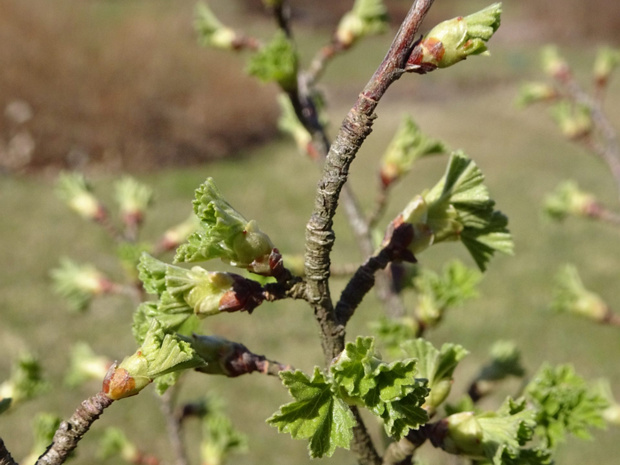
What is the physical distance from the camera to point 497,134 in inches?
424

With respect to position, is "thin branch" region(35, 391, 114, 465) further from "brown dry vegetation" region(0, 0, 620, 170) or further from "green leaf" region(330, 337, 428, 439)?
"brown dry vegetation" region(0, 0, 620, 170)

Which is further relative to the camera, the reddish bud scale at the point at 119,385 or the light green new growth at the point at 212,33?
the light green new growth at the point at 212,33

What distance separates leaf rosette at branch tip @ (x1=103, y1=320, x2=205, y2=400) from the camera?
57 centimetres

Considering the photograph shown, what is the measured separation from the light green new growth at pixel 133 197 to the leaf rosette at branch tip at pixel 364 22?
2.42ft

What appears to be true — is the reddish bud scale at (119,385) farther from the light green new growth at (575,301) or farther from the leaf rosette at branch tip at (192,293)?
the light green new growth at (575,301)

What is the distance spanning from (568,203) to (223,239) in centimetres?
190

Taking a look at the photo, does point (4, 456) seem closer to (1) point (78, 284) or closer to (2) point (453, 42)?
(2) point (453, 42)

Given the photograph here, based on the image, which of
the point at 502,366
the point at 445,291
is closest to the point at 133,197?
the point at 445,291

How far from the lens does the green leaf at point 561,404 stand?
0.78 meters

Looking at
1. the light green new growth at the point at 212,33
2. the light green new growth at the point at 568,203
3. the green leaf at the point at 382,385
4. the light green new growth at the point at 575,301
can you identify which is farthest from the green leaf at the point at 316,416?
the light green new growth at the point at 568,203

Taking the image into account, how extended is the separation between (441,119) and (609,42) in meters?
6.81

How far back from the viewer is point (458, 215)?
75 centimetres

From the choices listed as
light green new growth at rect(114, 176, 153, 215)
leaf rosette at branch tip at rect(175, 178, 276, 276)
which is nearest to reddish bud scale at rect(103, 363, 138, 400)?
leaf rosette at branch tip at rect(175, 178, 276, 276)

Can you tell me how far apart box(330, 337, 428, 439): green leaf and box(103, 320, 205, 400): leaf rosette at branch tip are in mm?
140
